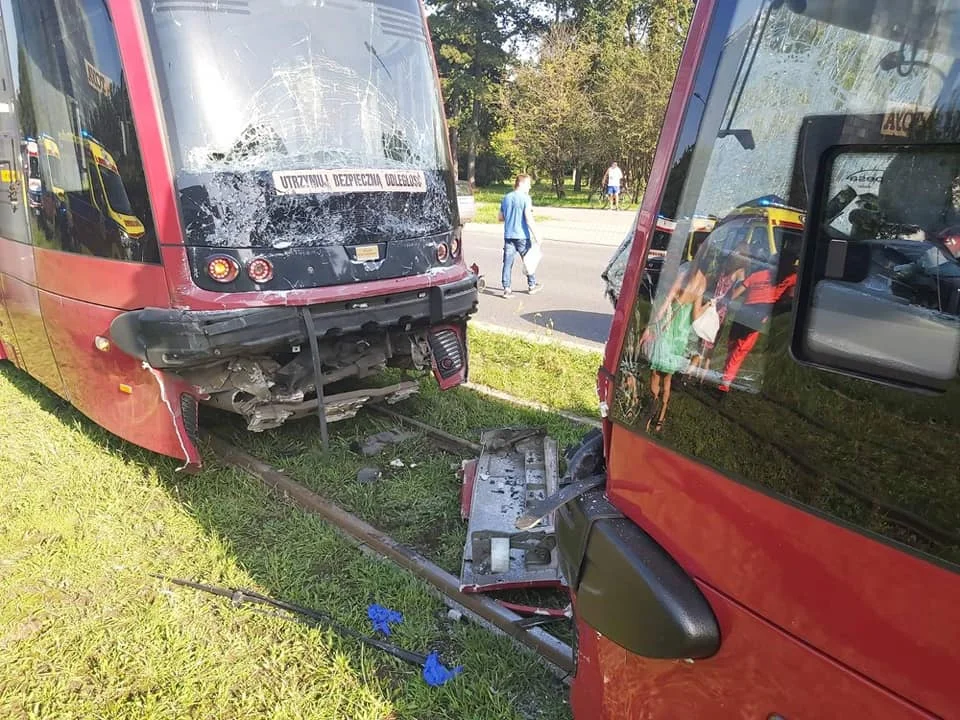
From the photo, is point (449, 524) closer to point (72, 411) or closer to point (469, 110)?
point (72, 411)

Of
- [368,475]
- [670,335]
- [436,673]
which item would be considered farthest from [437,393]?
[670,335]

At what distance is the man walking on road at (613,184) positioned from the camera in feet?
85.4

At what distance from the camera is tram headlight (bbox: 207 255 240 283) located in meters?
3.77

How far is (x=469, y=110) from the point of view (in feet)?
139

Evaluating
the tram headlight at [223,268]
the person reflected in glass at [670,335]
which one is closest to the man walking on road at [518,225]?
the tram headlight at [223,268]

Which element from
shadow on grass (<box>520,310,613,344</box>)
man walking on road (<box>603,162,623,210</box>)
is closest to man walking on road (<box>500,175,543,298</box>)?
shadow on grass (<box>520,310,613,344</box>)

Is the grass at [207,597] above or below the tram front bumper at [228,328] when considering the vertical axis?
below

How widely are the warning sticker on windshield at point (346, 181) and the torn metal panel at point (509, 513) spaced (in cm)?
169

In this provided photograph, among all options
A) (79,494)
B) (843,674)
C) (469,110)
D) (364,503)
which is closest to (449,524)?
(364,503)

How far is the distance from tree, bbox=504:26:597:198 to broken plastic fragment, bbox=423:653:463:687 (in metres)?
28.6

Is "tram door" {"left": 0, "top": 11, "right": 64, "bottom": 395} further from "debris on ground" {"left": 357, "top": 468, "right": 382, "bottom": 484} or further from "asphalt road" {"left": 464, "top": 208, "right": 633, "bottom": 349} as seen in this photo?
"asphalt road" {"left": 464, "top": 208, "right": 633, "bottom": 349}

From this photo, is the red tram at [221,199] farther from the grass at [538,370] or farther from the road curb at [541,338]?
the road curb at [541,338]

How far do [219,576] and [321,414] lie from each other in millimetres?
1184

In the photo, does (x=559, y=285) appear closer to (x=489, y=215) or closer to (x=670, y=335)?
(x=670, y=335)
